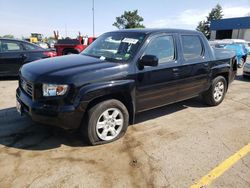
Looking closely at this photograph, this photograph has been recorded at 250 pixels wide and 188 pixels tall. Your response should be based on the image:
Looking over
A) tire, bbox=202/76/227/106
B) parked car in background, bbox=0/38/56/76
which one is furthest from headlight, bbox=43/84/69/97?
parked car in background, bbox=0/38/56/76

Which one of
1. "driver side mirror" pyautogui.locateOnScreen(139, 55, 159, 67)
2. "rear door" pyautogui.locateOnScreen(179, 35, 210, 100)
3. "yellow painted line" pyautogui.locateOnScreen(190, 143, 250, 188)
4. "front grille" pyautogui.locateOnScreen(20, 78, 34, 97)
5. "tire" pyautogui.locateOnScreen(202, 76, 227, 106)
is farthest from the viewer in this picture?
"tire" pyautogui.locateOnScreen(202, 76, 227, 106)

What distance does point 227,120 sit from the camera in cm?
509

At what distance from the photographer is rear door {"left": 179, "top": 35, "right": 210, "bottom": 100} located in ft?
15.9

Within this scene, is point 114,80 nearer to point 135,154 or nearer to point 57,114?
point 57,114

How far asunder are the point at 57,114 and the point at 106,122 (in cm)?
82

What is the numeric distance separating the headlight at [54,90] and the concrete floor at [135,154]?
0.90m

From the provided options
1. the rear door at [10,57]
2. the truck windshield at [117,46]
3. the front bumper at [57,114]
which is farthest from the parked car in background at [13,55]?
the front bumper at [57,114]

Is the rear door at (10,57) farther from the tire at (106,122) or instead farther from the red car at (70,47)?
the tire at (106,122)

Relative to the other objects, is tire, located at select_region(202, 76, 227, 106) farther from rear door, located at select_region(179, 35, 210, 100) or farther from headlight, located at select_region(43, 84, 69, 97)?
headlight, located at select_region(43, 84, 69, 97)

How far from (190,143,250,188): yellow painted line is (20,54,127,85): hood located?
1895 mm

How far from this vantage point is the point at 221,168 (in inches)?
128

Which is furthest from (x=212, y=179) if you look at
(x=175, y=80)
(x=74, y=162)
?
(x=175, y=80)

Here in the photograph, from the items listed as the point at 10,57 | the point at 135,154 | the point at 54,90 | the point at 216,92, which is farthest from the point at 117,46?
the point at 10,57

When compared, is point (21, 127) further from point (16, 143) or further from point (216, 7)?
point (216, 7)
